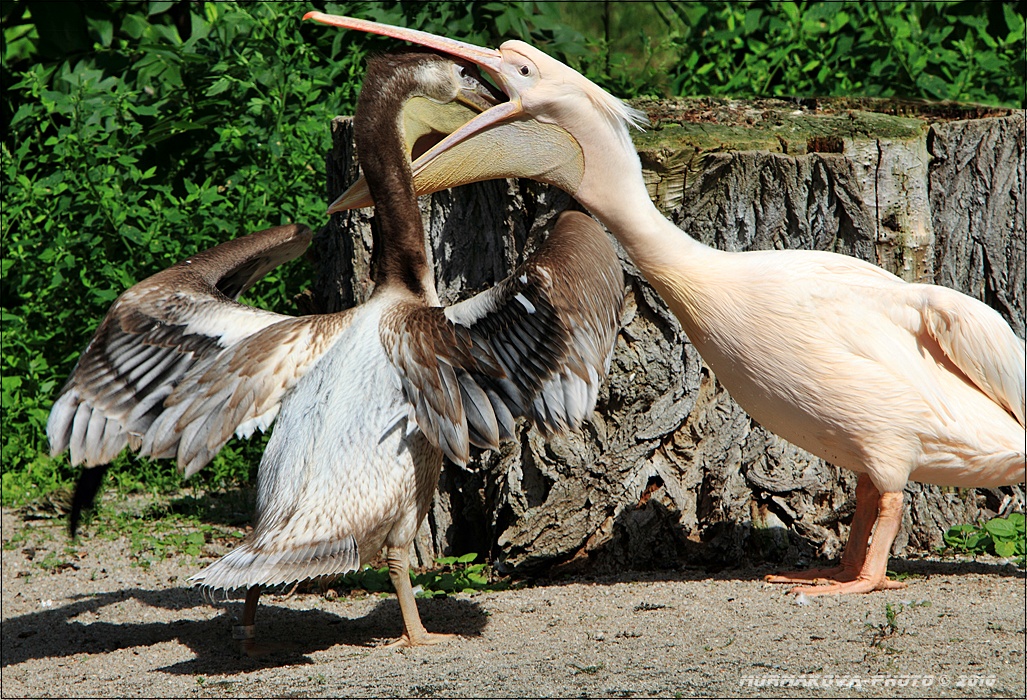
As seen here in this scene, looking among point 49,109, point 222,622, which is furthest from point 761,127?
point 49,109

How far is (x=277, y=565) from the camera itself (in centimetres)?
304

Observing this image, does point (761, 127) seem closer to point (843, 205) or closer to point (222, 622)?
point (843, 205)

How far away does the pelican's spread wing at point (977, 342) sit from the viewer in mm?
3271

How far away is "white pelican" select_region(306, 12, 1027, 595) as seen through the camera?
10.8 feet

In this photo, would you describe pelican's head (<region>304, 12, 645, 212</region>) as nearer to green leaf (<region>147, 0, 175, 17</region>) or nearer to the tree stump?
the tree stump

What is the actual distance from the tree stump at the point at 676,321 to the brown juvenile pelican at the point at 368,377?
0.49 meters

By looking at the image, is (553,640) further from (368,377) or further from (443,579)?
(368,377)

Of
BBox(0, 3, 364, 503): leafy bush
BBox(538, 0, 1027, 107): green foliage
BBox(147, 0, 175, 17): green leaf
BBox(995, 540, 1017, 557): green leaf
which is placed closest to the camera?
BBox(995, 540, 1017, 557): green leaf

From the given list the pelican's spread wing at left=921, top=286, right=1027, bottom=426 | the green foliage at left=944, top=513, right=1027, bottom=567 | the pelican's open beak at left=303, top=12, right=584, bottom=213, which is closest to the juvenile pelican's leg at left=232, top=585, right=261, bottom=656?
the pelican's open beak at left=303, top=12, right=584, bottom=213

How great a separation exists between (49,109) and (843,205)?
13.3 ft

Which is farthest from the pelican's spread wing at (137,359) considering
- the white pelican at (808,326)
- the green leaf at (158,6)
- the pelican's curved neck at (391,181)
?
the green leaf at (158,6)

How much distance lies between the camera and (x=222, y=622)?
391cm

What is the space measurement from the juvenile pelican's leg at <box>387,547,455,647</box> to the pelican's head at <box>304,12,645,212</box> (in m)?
1.25

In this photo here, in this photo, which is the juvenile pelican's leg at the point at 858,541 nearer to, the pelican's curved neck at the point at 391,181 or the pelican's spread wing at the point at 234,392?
the pelican's curved neck at the point at 391,181
